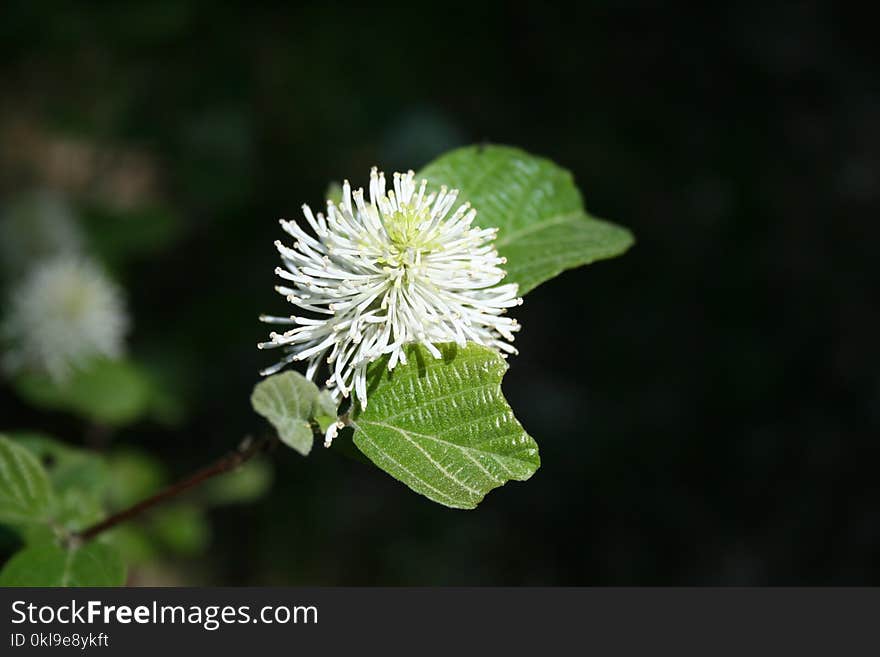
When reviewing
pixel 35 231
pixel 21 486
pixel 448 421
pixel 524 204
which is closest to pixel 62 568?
pixel 21 486

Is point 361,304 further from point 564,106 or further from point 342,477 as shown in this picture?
point 564,106

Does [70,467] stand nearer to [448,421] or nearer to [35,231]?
[448,421]

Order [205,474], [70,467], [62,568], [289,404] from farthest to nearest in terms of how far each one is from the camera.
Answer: [70,467] → [62,568] → [205,474] → [289,404]

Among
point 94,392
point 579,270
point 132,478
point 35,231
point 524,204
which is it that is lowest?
point 524,204

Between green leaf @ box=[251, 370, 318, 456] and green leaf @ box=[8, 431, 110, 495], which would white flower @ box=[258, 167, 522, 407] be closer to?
green leaf @ box=[251, 370, 318, 456]

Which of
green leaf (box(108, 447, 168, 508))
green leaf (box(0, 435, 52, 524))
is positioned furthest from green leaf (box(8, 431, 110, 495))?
green leaf (box(108, 447, 168, 508))

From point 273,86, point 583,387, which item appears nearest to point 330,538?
point 583,387
